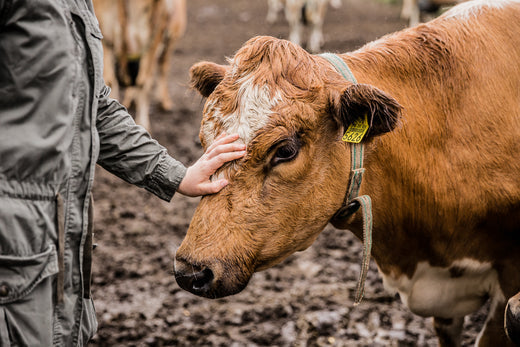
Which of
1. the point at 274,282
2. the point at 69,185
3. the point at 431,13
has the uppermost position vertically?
the point at 431,13

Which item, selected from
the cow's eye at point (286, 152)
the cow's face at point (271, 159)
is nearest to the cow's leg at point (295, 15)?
the cow's face at point (271, 159)

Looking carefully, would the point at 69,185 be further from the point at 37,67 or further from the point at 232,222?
the point at 232,222

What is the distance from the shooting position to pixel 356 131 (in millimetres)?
2398

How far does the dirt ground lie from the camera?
389cm

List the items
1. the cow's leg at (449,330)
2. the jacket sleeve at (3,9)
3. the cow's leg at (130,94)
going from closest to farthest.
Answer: the jacket sleeve at (3,9)
the cow's leg at (449,330)
the cow's leg at (130,94)

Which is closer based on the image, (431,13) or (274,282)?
(274,282)

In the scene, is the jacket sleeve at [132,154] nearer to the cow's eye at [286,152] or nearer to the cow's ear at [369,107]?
the cow's eye at [286,152]

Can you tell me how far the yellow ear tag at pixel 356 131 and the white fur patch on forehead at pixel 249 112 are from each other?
32 centimetres

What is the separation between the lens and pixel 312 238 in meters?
2.58

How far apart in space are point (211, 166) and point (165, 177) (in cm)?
21

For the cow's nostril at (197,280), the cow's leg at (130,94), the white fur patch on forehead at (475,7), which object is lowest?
the cow's leg at (130,94)

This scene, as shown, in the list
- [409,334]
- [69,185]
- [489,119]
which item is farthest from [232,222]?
[409,334]

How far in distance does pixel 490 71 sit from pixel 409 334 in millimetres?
1951

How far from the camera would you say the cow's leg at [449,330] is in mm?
3398
